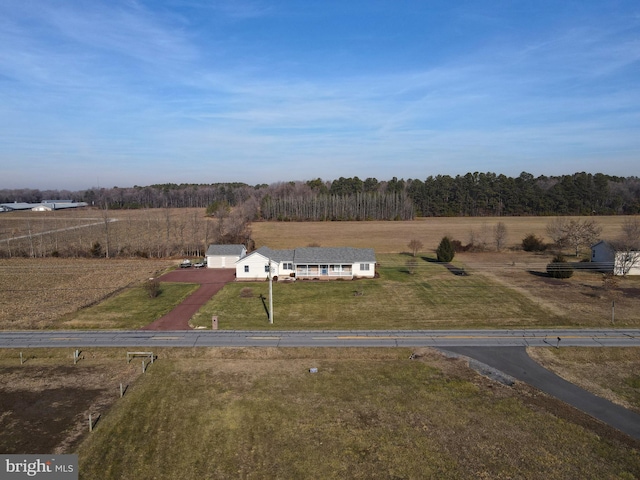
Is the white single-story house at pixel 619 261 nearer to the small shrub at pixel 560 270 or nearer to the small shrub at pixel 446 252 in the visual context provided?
the small shrub at pixel 560 270

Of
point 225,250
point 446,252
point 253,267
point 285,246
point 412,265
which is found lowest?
point 412,265

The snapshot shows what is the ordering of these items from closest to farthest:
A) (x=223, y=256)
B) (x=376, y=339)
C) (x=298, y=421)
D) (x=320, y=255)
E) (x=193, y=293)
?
(x=298, y=421) → (x=376, y=339) → (x=193, y=293) → (x=320, y=255) → (x=223, y=256)

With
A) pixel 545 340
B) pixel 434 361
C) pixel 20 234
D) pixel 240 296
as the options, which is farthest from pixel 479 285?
pixel 20 234

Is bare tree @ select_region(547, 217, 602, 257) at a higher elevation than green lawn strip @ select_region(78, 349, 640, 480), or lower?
higher

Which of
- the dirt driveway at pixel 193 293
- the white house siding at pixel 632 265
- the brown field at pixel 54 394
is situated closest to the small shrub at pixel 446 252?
the white house siding at pixel 632 265

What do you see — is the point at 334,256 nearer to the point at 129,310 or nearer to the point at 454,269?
the point at 454,269

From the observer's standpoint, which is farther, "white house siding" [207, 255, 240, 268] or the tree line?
the tree line

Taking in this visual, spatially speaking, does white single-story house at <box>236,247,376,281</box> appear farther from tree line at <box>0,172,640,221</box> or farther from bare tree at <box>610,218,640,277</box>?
tree line at <box>0,172,640,221</box>

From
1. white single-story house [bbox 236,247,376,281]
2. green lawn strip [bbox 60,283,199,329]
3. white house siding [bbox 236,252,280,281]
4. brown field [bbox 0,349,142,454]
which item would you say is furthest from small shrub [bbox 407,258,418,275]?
brown field [bbox 0,349,142,454]

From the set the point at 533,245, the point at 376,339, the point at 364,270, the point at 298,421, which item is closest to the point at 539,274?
the point at 533,245
